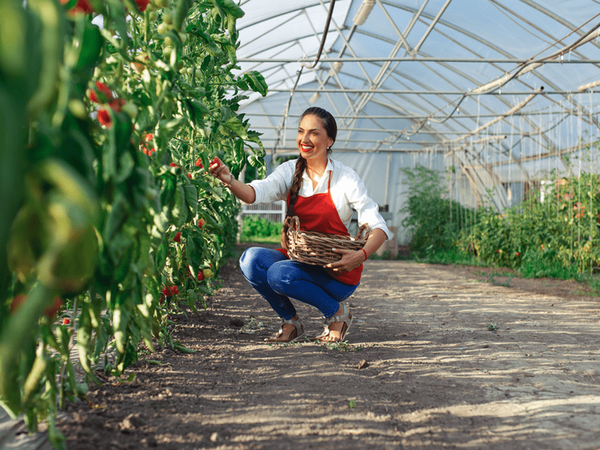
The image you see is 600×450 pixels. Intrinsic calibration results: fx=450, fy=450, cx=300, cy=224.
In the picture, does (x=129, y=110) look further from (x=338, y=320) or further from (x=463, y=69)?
(x=463, y=69)

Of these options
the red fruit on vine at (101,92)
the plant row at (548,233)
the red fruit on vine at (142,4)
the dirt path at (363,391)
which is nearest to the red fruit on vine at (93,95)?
the red fruit on vine at (101,92)

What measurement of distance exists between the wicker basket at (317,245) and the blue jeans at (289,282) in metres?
0.10

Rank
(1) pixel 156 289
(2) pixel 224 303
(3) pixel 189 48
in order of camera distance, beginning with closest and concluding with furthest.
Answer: (1) pixel 156 289
(3) pixel 189 48
(2) pixel 224 303

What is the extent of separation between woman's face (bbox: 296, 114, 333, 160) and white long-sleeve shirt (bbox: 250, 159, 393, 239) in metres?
0.12

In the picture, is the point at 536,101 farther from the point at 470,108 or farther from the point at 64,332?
the point at 64,332

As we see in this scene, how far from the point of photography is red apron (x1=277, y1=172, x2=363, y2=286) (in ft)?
7.19


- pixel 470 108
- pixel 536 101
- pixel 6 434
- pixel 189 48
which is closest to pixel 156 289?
pixel 6 434

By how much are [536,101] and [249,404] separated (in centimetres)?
719

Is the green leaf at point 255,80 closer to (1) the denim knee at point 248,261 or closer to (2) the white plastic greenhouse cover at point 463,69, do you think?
(1) the denim knee at point 248,261

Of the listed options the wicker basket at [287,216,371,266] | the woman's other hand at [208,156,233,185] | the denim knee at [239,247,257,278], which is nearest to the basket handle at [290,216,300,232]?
the wicker basket at [287,216,371,266]

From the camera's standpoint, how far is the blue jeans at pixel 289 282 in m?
2.11

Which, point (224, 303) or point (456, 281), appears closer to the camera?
point (224, 303)

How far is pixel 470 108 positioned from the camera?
8.48 metres

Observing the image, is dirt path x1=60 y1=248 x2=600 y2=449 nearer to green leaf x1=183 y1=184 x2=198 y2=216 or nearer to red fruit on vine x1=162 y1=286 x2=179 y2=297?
red fruit on vine x1=162 y1=286 x2=179 y2=297
